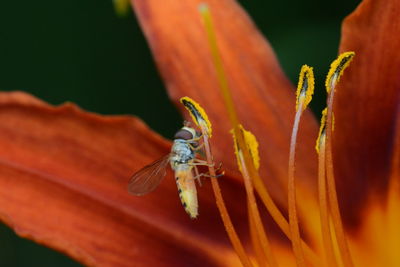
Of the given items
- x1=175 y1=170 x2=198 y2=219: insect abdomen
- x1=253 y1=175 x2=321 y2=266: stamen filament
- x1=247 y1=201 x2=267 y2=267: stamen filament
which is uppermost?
x1=253 y1=175 x2=321 y2=266: stamen filament

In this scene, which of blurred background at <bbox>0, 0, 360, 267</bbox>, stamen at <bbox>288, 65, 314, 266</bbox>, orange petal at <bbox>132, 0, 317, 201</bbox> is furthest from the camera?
blurred background at <bbox>0, 0, 360, 267</bbox>

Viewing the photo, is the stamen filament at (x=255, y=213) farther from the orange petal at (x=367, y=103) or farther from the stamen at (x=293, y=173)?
the orange petal at (x=367, y=103)

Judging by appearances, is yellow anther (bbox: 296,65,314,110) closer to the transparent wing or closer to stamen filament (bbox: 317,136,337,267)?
stamen filament (bbox: 317,136,337,267)

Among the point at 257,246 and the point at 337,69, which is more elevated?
the point at 337,69

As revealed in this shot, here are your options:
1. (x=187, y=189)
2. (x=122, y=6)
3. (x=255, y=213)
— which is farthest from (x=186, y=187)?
(x=122, y=6)

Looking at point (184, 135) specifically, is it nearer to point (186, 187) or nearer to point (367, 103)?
point (186, 187)

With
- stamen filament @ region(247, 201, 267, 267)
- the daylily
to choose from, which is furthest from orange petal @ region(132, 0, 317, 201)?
stamen filament @ region(247, 201, 267, 267)
